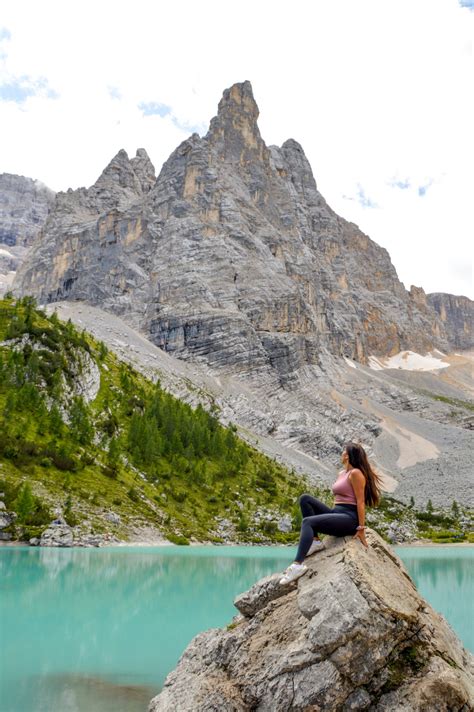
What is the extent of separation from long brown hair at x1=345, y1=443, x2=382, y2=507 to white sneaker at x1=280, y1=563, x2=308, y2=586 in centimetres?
189

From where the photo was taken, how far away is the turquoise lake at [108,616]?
44.9ft

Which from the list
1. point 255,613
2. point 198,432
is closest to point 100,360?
point 198,432

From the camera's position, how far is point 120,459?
74375 mm

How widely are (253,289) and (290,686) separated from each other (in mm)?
161759

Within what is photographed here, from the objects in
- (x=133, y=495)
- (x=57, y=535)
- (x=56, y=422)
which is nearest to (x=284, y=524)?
(x=133, y=495)

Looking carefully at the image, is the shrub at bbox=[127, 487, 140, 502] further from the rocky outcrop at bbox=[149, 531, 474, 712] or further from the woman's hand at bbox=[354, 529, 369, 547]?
the woman's hand at bbox=[354, 529, 369, 547]

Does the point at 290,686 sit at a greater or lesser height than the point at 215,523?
greater

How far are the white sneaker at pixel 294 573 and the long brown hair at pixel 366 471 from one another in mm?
1889

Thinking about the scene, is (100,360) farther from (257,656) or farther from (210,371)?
(257,656)

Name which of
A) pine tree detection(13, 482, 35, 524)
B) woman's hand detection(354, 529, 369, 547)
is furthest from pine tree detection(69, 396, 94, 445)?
woman's hand detection(354, 529, 369, 547)

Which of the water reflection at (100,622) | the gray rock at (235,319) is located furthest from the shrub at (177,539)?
the gray rock at (235,319)

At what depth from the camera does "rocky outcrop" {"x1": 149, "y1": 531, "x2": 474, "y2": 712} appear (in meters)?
8.95

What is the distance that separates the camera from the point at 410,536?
291ft

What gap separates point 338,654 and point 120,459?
68.0 m
